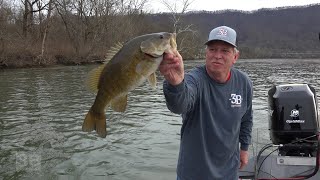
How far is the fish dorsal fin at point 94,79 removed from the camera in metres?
2.54

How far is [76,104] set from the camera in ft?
49.7

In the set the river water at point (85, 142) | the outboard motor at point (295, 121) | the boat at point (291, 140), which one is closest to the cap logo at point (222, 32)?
the boat at point (291, 140)

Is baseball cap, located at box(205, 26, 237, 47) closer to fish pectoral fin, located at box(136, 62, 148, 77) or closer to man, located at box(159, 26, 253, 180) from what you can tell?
man, located at box(159, 26, 253, 180)

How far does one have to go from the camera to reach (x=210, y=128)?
3.11 meters

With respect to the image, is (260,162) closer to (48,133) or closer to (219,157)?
(219,157)

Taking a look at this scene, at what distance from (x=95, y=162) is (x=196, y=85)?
5266 millimetres

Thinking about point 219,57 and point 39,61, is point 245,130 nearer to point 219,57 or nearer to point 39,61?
point 219,57

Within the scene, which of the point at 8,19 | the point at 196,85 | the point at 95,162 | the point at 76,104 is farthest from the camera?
the point at 8,19

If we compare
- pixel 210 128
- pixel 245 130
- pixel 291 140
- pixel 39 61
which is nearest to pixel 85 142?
pixel 291 140

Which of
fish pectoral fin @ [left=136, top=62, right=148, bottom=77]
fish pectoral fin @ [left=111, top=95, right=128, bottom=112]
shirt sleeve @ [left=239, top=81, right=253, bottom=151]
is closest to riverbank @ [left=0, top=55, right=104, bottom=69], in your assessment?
shirt sleeve @ [left=239, top=81, right=253, bottom=151]

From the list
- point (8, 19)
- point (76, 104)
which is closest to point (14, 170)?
point (76, 104)

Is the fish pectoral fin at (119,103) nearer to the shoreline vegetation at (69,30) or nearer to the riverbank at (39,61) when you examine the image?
the shoreline vegetation at (69,30)

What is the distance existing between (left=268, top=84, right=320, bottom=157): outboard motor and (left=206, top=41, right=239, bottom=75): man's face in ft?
7.74

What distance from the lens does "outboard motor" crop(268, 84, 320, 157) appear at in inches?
200
